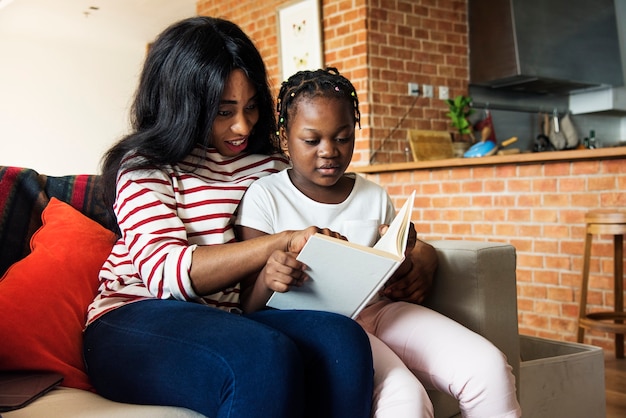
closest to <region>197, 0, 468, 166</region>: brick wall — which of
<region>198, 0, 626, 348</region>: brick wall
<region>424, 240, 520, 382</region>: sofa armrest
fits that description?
<region>198, 0, 626, 348</region>: brick wall

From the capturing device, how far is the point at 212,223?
4.33 ft

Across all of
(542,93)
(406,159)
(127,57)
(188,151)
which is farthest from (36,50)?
(188,151)

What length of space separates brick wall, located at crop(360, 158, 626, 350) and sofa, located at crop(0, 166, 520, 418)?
1757 millimetres

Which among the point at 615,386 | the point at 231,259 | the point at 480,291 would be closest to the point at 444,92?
the point at 615,386

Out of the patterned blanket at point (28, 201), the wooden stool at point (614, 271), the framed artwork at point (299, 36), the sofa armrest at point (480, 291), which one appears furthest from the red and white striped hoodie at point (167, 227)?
the framed artwork at point (299, 36)

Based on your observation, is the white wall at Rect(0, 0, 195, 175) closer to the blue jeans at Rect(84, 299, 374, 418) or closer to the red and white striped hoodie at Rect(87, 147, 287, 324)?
the red and white striped hoodie at Rect(87, 147, 287, 324)

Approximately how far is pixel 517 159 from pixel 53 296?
2.58 metres

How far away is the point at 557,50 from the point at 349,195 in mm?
4041

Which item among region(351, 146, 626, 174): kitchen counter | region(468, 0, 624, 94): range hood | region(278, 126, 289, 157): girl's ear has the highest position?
region(468, 0, 624, 94): range hood

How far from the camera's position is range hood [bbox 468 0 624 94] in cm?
465

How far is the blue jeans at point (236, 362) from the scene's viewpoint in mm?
955

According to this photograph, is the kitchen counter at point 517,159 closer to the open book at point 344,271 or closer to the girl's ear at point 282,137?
the girl's ear at point 282,137

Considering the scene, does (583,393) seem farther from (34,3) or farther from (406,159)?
(34,3)

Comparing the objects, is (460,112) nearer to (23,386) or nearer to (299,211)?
(299,211)
